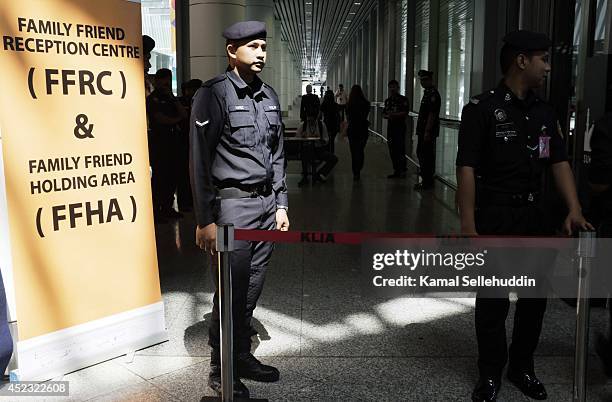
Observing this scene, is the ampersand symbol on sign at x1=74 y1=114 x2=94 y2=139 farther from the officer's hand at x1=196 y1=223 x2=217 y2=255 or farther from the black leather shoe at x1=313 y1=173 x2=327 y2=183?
the black leather shoe at x1=313 y1=173 x2=327 y2=183

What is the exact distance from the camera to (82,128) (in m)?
3.61

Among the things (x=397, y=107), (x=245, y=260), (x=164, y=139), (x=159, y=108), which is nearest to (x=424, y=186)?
(x=397, y=107)

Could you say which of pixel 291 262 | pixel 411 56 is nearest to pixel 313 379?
pixel 291 262

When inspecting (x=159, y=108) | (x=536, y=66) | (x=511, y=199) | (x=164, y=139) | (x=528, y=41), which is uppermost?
(x=528, y=41)

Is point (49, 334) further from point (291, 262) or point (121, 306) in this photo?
point (291, 262)

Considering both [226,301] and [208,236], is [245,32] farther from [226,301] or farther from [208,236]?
[226,301]

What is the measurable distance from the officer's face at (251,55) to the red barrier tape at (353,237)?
84 cm

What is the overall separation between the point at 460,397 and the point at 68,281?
85.6 inches

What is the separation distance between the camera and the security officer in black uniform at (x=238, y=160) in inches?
125

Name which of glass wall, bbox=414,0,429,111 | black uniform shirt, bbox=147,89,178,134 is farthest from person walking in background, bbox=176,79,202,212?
glass wall, bbox=414,0,429,111

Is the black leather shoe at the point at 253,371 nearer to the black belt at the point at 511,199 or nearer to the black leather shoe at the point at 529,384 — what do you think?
the black leather shoe at the point at 529,384

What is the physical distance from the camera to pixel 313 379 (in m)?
3.55

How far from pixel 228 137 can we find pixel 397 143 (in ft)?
29.6

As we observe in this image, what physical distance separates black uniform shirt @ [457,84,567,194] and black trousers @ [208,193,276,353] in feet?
3.31
